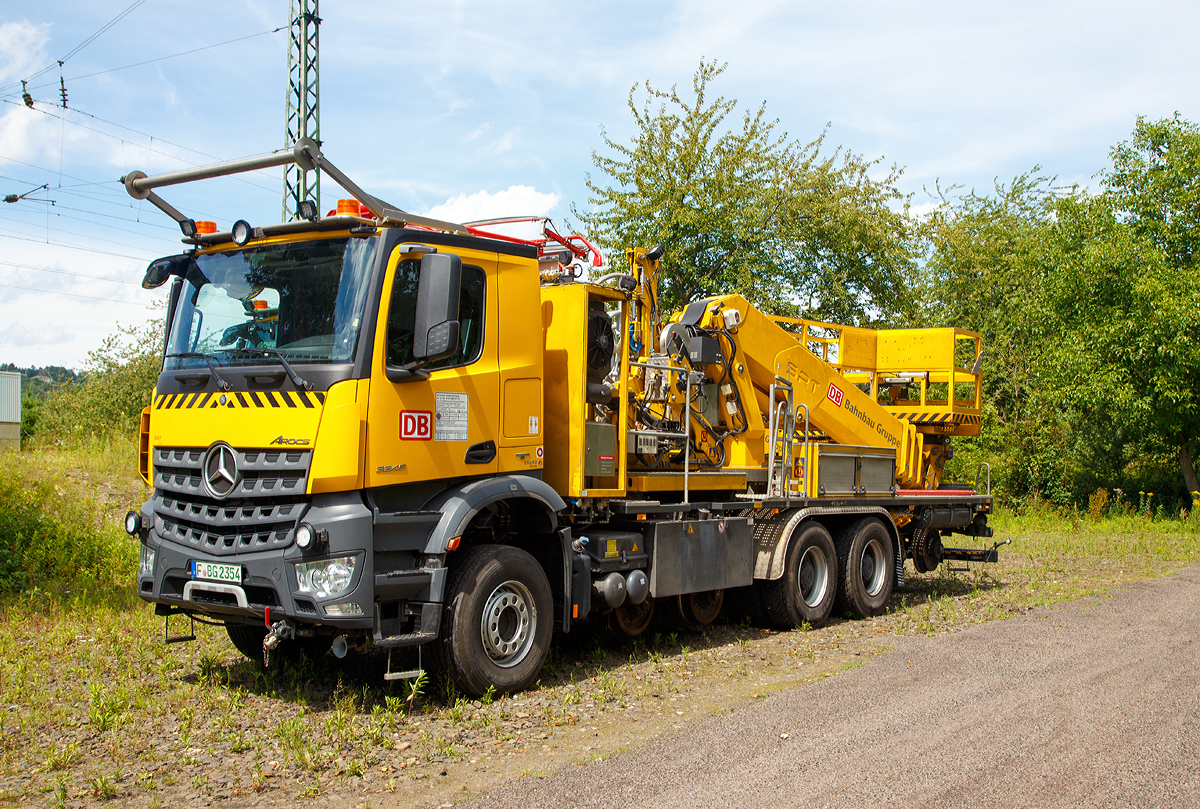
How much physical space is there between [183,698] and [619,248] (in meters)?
15.8

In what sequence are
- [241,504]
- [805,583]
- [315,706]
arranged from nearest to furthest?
[241,504], [315,706], [805,583]

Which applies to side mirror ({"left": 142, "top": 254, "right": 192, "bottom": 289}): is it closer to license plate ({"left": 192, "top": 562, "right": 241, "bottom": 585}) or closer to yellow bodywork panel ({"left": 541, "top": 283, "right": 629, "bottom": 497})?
license plate ({"left": 192, "top": 562, "right": 241, "bottom": 585})

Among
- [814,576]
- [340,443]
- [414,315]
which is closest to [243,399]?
[340,443]

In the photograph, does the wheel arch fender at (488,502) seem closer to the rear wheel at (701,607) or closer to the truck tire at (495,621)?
the truck tire at (495,621)

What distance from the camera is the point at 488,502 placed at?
6.20m

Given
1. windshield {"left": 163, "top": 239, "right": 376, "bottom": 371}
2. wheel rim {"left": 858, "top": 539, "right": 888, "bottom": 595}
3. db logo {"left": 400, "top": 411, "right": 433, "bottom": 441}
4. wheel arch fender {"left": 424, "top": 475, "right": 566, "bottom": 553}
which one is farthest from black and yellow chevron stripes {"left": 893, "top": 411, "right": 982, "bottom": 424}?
windshield {"left": 163, "top": 239, "right": 376, "bottom": 371}

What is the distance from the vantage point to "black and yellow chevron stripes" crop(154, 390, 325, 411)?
5574 millimetres

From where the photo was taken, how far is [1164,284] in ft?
63.4

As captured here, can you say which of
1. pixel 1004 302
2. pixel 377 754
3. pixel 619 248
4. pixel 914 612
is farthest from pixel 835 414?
pixel 1004 302

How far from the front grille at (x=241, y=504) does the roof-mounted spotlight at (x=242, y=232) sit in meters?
1.44

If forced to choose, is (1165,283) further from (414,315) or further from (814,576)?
(414,315)

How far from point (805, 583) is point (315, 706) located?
522 centimetres

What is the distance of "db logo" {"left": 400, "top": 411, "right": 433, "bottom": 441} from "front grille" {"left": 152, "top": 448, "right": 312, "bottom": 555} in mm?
619

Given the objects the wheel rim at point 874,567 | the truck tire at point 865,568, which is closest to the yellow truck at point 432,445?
the truck tire at point 865,568
